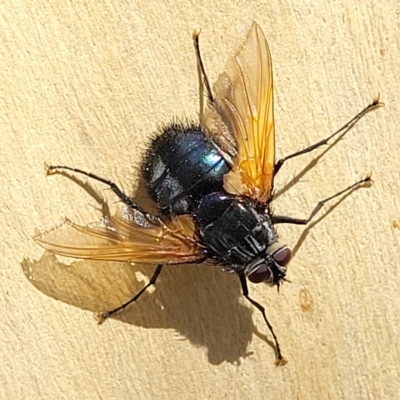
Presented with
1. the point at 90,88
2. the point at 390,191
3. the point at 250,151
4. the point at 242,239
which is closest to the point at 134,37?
the point at 90,88

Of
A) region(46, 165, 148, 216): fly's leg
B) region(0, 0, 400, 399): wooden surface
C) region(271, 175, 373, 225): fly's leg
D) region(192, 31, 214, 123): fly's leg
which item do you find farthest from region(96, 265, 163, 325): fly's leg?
region(192, 31, 214, 123): fly's leg

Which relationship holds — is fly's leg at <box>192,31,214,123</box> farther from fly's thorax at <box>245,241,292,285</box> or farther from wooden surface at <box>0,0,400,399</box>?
fly's thorax at <box>245,241,292,285</box>

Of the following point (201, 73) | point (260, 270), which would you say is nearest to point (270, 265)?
point (260, 270)

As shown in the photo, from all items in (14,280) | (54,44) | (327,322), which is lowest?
(327,322)

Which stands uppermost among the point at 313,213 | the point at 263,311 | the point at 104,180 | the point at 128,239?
the point at 104,180

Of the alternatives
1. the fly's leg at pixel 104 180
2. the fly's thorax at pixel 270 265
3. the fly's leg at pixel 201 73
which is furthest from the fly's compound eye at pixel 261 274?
the fly's leg at pixel 201 73

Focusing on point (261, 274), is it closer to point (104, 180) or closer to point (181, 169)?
point (181, 169)

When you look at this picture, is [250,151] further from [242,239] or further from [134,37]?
[134,37]
